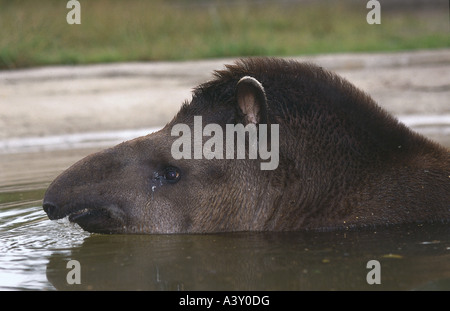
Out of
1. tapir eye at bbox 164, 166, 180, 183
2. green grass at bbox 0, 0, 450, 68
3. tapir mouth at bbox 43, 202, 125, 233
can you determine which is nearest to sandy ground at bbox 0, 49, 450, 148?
green grass at bbox 0, 0, 450, 68

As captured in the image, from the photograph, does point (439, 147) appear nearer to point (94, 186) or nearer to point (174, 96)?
point (94, 186)

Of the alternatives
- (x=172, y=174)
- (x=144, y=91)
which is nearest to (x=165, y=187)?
(x=172, y=174)

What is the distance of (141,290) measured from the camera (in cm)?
459

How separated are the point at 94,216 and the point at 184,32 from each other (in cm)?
1274

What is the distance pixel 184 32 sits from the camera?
59.0ft

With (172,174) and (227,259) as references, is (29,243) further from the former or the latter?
(227,259)

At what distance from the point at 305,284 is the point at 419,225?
1.19 m

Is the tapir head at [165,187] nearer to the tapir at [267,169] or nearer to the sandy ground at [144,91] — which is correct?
the tapir at [267,169]

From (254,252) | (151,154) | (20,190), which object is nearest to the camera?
(254,252)

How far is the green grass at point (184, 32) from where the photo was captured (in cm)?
1492

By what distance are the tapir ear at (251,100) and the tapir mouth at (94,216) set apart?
1.00m

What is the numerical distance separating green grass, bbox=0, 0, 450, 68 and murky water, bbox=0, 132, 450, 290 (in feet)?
29.2

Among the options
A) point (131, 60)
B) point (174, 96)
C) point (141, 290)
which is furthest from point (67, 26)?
point (141, 290)

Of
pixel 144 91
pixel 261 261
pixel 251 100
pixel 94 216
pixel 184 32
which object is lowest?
pixel 261 261
